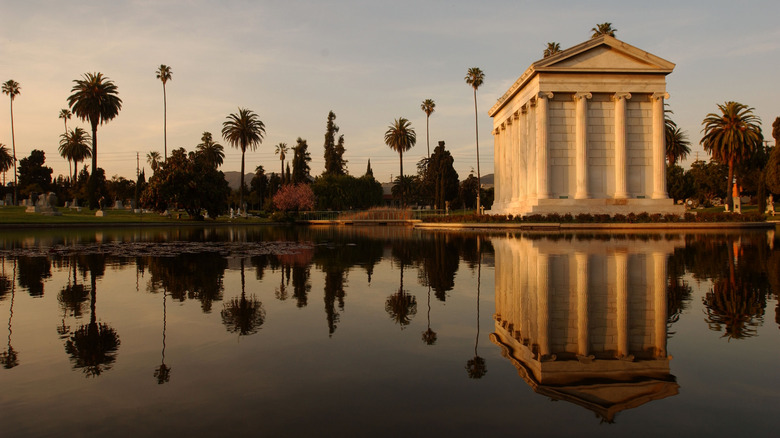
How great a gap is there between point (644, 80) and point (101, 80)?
6929 cm

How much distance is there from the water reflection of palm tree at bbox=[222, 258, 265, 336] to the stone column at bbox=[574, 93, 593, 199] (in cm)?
3974

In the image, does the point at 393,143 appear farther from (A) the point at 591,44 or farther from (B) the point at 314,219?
(A) the point at 591,44

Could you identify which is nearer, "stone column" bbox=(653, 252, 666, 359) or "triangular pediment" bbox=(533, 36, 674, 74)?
"stone column" bbox=(653, 252, 666, 359)

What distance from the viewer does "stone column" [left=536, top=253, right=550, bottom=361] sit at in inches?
250

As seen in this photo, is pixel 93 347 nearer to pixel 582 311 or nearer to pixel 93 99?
pixel 582 311

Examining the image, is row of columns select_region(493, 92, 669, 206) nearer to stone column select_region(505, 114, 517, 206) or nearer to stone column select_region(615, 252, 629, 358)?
stone column select_region(505, 114, 517, 206)

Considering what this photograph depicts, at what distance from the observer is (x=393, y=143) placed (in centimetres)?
10038

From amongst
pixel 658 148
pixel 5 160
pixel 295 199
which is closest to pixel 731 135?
pixel 658 148

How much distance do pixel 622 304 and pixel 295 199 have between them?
78.1 meters

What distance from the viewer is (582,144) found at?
45.4m

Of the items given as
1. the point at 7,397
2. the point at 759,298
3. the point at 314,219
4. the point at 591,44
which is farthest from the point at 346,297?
the point at 314,219

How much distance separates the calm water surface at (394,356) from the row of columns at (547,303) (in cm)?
5

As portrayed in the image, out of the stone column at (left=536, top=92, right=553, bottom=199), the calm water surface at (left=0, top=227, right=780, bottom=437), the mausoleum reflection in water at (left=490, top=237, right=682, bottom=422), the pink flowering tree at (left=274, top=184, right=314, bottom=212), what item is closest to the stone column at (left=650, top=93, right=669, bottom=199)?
the stone column at (left=536, top=92, right=553, bottom=199)

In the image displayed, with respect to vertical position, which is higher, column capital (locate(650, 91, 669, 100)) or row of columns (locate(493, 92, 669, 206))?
column capital (locate(650, 91, 669, 100))
